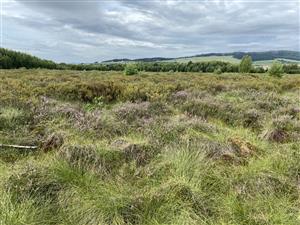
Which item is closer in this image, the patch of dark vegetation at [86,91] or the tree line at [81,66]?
the patch of dark vegetation at [86,91]

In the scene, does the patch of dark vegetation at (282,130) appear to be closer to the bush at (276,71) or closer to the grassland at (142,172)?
the grassland at (142,172)

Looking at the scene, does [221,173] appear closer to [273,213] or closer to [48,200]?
[273,213]

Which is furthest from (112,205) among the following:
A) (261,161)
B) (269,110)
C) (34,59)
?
(34,59)

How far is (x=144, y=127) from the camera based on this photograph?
7957 mm

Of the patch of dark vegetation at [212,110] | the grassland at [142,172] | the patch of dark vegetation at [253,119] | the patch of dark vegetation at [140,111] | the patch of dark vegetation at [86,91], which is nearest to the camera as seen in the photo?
the grassland at [142,172]

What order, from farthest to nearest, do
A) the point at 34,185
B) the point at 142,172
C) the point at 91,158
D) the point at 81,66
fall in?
the point at 81,66, the point at 91,158, the point at 142,172, the point at 34,185

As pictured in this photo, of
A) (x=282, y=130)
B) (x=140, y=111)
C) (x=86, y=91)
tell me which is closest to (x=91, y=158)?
(x=140, y=111)

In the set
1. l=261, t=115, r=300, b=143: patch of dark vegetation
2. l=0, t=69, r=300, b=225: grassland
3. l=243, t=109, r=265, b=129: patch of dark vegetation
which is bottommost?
l=243, t=109, r=265, b=129: patch of dark vegetation

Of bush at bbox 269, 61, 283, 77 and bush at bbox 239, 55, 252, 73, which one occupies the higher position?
bush at bbox 269, 61, 283, 77

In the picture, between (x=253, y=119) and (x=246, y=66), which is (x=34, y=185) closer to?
(x=253, y=119)

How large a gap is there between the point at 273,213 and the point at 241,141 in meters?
2.79

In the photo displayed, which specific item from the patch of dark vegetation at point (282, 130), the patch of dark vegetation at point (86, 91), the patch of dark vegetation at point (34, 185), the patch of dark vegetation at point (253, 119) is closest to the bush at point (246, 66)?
the patch of dark vegetation at point (86, 91)

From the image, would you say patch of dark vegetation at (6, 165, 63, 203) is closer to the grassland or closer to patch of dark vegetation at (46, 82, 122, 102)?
the grassland

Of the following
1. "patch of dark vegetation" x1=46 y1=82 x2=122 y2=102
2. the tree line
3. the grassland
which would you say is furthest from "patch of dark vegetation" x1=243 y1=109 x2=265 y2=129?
the tree line
